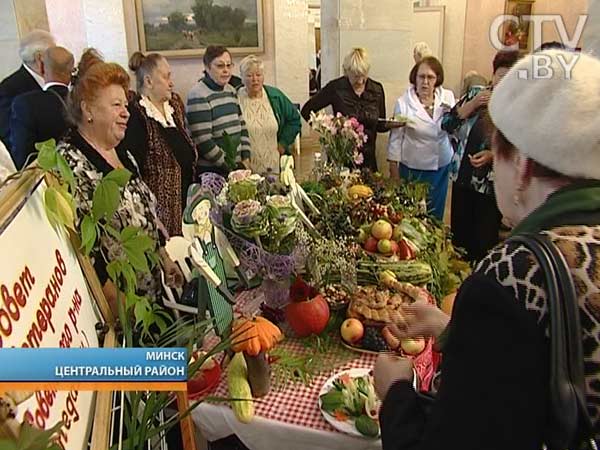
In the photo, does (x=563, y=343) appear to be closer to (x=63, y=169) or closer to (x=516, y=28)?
(x=63, y=169)

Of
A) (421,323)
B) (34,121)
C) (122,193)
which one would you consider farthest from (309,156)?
(421,323)

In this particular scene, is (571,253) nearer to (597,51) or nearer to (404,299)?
(404,299)

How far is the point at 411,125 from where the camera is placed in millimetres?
3611

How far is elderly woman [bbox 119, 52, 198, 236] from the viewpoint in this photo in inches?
99.3

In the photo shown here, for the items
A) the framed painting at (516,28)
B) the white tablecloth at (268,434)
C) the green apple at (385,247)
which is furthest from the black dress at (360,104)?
the framed painting at (516,28)

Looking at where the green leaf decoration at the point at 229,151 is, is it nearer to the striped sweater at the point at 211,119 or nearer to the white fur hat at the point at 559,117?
the striped sweater at the point at 211,119

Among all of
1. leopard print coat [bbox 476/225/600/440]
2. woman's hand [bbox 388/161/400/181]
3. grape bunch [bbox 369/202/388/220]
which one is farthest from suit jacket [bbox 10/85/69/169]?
leopard print coat [bbox 476/225/600/440]

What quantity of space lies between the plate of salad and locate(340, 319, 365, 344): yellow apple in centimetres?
18

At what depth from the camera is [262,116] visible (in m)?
3.46

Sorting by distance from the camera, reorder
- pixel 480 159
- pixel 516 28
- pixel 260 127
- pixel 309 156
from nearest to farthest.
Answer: pixel 480 159 → pixel 260 127 → pixel 309 156 → pixel 516 28

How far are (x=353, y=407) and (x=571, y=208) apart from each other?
0.68 meters

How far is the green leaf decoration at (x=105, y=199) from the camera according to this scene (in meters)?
0.94

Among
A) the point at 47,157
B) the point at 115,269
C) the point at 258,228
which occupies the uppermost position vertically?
the point at 47,157
